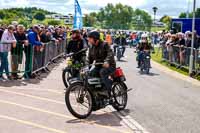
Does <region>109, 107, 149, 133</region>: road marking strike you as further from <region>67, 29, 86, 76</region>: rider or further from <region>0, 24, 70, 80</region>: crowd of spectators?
<region>0, 24, 70, 80</region>: crowd of spectators

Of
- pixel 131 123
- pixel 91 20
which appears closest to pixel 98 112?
pixel 131 123

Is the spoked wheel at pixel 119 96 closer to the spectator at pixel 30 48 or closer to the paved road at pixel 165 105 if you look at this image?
the paved road at pixel 165 105

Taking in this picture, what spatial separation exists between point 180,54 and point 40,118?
1448 cm

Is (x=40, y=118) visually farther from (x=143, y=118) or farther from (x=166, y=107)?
(x=166, y=107)

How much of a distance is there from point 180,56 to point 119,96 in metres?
12.4

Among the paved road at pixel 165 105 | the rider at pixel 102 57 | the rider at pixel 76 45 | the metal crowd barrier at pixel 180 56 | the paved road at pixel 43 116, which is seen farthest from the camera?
the metal crowd barrier at pixel 180 56

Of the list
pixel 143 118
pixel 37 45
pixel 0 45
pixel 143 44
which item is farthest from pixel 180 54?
pixel 143 118

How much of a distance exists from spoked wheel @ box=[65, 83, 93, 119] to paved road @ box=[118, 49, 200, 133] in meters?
1.06

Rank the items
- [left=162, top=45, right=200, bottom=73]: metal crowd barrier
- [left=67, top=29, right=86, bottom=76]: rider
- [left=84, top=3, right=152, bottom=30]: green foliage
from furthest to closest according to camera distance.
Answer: [left=84, top=3, right=152, bottom=30]: green foliage
[left=162, top=45, right=200, bottom=73]: metal crowd barrier
[left=67, top=29, right=86, bottom=76]: rider

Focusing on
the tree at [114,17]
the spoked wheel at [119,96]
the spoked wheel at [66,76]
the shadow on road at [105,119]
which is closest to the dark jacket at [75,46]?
the spoked wheel at [66,76]

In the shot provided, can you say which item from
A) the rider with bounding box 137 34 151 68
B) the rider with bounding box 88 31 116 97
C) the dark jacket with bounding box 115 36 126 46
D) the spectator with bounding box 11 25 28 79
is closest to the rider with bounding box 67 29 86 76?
the spectator with bounding box 11 25 28 79

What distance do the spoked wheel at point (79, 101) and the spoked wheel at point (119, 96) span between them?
1.08m

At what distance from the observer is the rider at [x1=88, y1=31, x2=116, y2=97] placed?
35.1ft

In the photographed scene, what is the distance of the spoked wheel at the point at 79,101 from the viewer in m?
10.1
